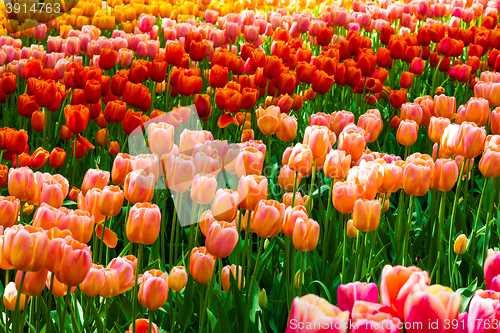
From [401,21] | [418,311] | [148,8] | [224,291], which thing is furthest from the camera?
[148,8]

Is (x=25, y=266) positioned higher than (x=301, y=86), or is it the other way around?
(x=25, y=266)

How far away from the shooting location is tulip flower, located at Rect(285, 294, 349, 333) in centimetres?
83

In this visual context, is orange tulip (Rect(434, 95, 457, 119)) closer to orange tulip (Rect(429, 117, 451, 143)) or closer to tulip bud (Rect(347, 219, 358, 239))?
orange tulip (Rect(429, 117, 451, 143))

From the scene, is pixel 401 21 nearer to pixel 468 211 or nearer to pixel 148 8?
pixel 148 8

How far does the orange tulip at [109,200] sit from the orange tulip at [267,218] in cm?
47

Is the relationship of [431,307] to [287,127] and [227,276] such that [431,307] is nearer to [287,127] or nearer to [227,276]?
[227,276]

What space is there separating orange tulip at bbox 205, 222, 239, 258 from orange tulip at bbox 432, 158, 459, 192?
87 centimetres

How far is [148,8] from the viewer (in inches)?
266

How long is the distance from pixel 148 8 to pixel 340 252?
17.8 feet

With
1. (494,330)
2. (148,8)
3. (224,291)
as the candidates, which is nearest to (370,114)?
(224,291)

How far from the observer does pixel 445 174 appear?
6.40 feet

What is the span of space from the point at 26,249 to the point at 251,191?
759 mm

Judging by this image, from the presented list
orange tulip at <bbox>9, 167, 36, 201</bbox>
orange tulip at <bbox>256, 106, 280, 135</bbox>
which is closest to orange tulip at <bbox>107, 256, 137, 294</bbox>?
orange tulip at <bbox>9, 167, 36, 201</bbox>

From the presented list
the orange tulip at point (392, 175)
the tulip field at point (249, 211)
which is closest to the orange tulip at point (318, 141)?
the tulip field at point (249, 211)
